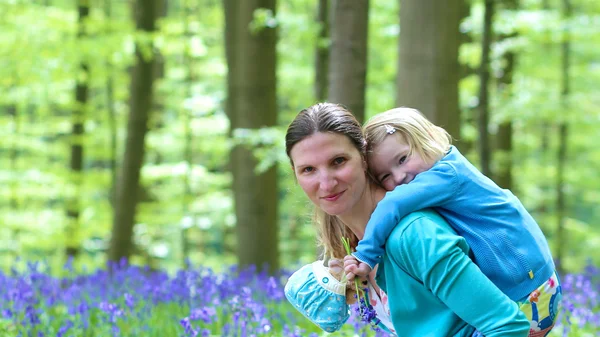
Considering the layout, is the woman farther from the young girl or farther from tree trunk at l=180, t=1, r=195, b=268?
A: tree trunk at l=180, t=1, r=195, b=268

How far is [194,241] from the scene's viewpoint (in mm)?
22859

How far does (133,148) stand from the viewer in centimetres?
1085

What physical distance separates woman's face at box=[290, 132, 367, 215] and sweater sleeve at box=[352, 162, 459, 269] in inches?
8.0

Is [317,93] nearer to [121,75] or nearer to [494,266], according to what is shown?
[494,266]

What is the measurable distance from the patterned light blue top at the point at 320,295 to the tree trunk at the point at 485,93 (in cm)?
540

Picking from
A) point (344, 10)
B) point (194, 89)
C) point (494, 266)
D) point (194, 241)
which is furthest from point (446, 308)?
point (194, 241)

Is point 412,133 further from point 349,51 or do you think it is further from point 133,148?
point 133,148

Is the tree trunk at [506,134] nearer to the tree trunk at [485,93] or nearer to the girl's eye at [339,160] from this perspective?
the tree trunk at [485,93]

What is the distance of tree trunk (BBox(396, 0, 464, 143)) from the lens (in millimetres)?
5410

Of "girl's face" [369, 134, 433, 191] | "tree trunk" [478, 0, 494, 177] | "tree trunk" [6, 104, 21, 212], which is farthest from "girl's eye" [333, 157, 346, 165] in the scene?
"tree trunk" [6, 104, 21, 212]

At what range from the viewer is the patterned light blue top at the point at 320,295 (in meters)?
2.48

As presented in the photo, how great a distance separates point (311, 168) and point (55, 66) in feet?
30.5

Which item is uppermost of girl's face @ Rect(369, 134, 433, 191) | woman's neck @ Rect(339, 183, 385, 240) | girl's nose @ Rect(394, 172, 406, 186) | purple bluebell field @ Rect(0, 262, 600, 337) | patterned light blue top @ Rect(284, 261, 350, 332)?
girl's face @ Rect(369, 134, 433, 191)

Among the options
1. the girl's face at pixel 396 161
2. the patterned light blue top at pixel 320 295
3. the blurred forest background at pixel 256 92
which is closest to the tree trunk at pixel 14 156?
the blurred forest background at pixel 256 92
